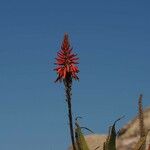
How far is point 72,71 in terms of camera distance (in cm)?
1641

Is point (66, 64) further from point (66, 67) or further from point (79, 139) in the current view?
point (79, 139)

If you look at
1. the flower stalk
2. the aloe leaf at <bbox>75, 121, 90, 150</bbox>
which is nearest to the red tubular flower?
the flower stalk

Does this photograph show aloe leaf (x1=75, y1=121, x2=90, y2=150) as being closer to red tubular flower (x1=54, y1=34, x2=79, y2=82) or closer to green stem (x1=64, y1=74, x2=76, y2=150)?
green stem (x1=64, y1=74, x2=76, y2=150)

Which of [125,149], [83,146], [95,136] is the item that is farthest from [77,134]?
[95,136]

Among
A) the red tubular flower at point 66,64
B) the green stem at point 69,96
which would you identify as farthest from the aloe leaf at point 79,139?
the red tubular flower at point 66,64

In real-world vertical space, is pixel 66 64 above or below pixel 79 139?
above

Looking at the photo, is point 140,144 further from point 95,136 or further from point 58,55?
point 95,136

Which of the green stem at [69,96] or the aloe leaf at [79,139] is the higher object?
the green stem at [69,96]

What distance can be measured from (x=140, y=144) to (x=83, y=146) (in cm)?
153

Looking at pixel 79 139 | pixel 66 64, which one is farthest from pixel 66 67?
pixel 79 139

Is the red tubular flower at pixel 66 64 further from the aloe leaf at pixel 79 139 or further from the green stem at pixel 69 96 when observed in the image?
the aloe leaf at pixel 79 139

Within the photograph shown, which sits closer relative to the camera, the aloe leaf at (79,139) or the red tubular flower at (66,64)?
the aloe leaf at (79,139)

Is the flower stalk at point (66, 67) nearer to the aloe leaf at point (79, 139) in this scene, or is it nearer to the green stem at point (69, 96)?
the green stem at point (69, 96)

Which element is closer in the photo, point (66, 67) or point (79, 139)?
point (79, 139)
